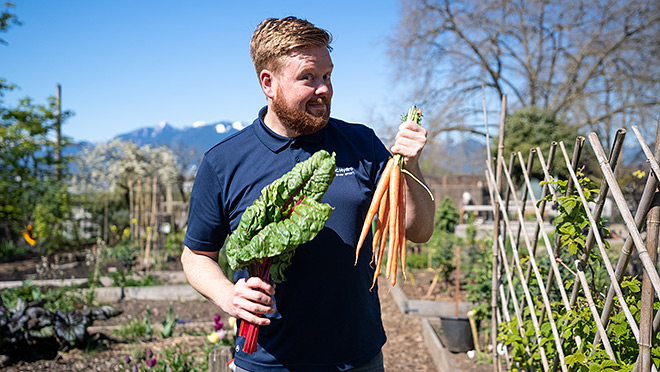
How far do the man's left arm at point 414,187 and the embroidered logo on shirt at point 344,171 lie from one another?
191 mm

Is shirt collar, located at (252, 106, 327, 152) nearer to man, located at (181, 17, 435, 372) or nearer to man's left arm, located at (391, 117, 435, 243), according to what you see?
man, located at (181, 17, 435, 372)

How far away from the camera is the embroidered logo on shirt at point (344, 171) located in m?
1.79

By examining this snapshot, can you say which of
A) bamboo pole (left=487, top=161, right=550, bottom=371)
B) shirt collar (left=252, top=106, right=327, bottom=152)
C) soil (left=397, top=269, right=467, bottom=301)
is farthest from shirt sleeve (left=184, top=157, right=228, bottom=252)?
soil (left=397, top=269, right=467, bottom=301)

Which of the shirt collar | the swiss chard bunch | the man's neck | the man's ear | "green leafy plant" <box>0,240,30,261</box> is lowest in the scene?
"green leafy plant" <box>0,240,30,261</box>

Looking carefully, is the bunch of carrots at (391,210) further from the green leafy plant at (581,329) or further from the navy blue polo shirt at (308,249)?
the green leafy plant at (581,329)

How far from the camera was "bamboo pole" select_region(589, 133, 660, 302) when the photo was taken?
165cm

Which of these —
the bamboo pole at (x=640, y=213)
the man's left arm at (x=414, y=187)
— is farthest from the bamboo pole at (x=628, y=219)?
the man's left arm at (x=414, y=187)

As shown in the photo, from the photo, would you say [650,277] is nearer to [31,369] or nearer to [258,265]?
[258,265]

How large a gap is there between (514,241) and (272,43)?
2189 millimetres

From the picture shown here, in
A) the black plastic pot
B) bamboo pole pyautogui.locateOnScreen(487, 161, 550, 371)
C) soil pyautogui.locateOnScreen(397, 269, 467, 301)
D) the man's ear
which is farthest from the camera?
soil pyautogui.locateOnScreen(397, 269, 467, 301)

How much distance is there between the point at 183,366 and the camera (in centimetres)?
389

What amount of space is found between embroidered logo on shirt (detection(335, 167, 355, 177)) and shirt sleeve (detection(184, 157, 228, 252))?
1.36ft

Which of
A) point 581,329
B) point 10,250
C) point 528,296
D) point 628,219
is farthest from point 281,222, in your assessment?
point 10,250

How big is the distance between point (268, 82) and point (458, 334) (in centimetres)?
348
